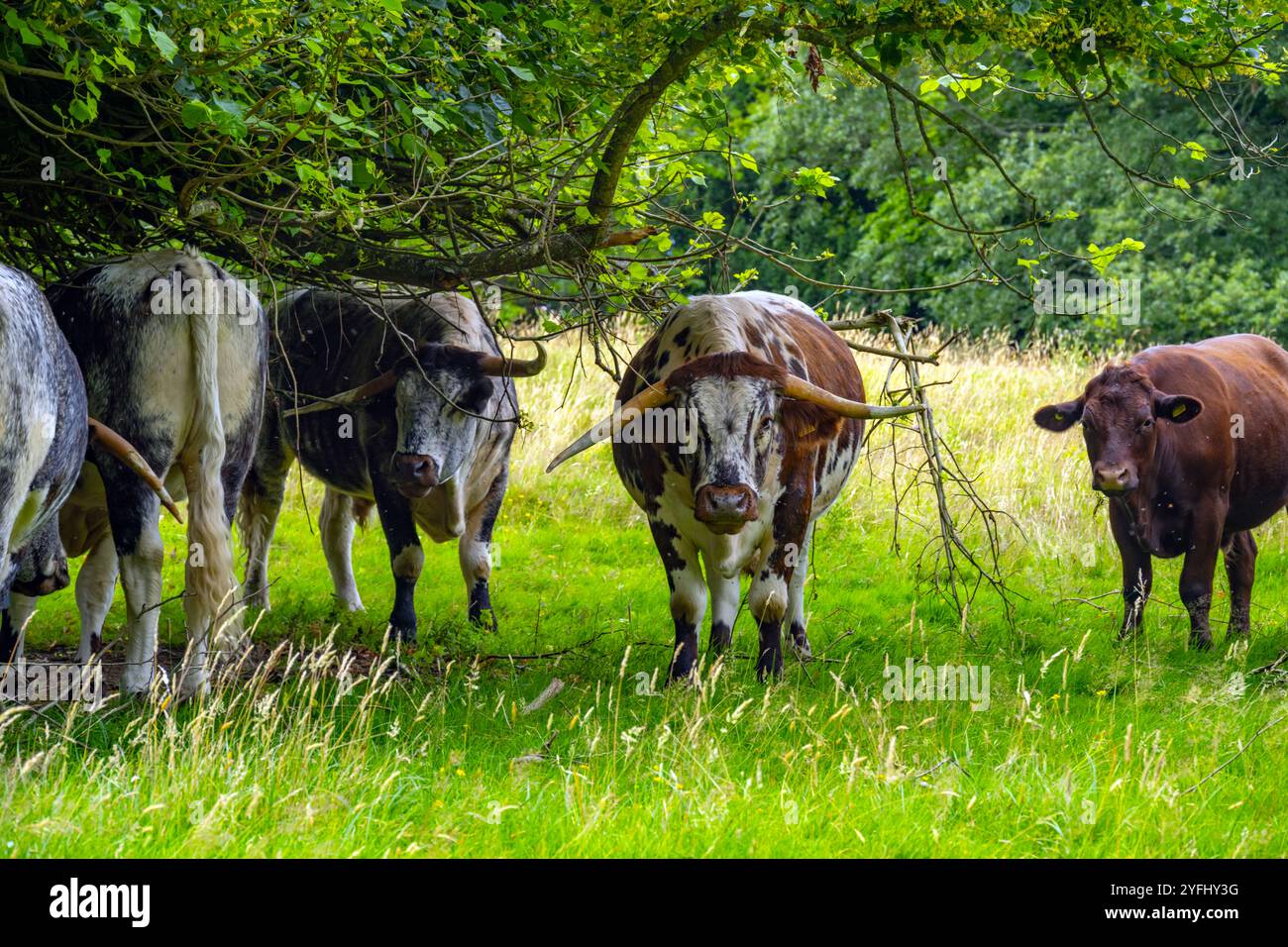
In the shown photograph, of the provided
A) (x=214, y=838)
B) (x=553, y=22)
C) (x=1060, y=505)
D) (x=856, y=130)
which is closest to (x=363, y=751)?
(x=214, y=838)

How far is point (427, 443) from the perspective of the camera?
27.0 feet

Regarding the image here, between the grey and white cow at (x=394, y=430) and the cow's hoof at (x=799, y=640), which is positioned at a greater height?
the grey and white cow at (x=394, y=430)

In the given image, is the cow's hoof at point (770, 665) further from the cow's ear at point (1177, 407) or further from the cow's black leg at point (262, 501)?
the cow's black leg at point (262, 501)

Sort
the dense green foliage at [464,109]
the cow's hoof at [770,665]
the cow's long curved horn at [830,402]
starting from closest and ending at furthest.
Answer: the dense green foliage at [464,109]
the cow's long curved horn at [830,402]
the cow's hoof at [770,665]

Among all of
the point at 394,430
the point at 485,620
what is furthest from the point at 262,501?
the point at 485,620

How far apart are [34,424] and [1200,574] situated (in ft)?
20.8

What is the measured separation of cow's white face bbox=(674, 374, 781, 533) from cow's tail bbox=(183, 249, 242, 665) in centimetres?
207

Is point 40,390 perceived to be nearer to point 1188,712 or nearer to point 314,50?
point 314,50

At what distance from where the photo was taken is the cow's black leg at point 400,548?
27.8 ft

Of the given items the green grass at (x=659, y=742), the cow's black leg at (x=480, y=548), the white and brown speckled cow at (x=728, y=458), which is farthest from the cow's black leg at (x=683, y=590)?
the cow's black leg at (x=480, y=548)

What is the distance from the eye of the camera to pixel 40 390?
17.2 feet

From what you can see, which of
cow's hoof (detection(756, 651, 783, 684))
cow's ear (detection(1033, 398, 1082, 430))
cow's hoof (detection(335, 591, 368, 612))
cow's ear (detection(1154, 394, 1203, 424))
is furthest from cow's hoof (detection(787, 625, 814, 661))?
cow's hoof (detection(335, 591, 368, 612))

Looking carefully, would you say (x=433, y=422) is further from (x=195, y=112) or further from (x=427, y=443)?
(x=195, y=112)

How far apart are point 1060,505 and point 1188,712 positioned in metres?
5.43
